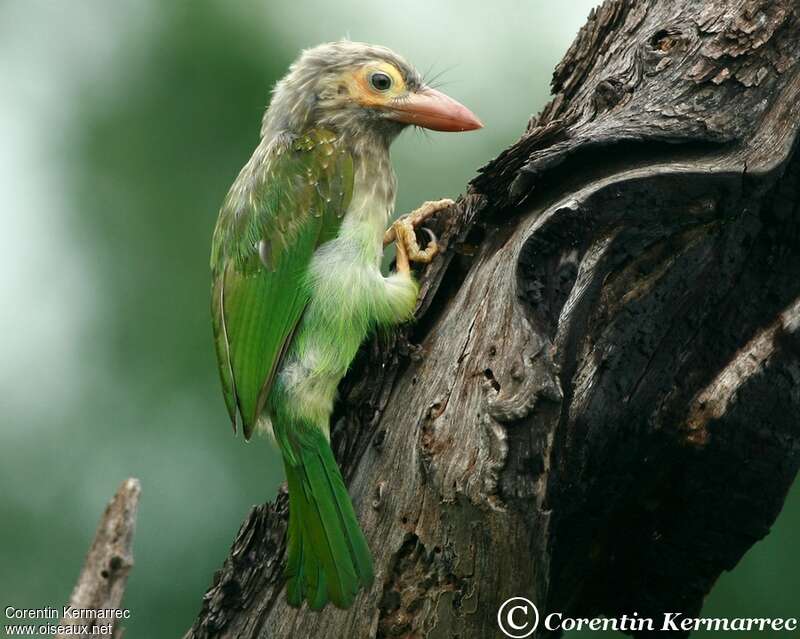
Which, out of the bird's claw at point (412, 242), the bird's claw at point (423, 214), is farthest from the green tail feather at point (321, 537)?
the bird's claw at point (423, 214)

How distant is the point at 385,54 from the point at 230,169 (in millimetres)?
1836

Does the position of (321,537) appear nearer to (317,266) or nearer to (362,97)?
(317,266)

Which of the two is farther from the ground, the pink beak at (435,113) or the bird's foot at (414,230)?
the pink beak at (435,113)

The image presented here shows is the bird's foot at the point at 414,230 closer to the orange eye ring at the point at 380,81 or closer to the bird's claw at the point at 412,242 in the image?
the bird's claw at the point at 412,242

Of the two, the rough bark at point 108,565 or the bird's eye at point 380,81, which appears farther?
the bird's eye at point 380,81

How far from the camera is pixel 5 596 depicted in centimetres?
480

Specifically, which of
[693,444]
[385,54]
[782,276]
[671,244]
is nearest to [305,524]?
[693,444]

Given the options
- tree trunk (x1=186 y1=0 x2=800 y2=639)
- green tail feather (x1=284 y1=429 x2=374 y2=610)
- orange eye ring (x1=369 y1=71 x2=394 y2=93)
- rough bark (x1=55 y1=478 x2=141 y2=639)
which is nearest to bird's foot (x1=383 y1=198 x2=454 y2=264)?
tree trunk (x1=186 y1=0 x2=800 y2=639)

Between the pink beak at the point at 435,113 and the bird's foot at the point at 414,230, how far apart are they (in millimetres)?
400

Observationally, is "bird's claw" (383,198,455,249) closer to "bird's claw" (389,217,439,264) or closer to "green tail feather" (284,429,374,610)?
"bird's claw" (389,217,439,264)

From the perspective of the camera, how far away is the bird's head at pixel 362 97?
4.00 meters

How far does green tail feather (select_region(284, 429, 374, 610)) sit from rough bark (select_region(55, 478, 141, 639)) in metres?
0.58

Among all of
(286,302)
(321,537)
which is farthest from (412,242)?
(321,537)

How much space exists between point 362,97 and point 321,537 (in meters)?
1.84
